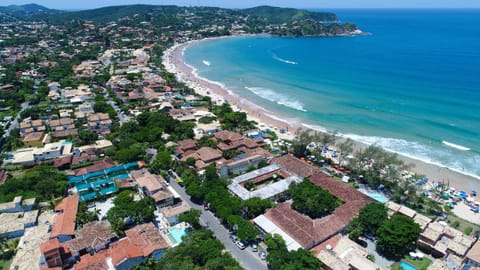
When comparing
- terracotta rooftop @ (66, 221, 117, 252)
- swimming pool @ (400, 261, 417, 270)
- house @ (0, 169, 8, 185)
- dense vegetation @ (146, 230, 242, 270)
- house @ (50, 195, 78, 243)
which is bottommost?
house @ (0, 169, 8, 185)

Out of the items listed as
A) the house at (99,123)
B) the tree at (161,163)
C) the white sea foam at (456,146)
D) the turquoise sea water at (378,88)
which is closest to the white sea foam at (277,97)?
the turquoise sea water at (378,88)

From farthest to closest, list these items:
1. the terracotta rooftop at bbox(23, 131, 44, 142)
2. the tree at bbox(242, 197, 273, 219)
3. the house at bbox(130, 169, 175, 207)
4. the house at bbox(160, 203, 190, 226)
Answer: the terracotta rooftop at bbox(23, 131, 44, 142) → the house at bbox(130, 169, 175, 207) → the tree at bbox(242, 197, 273, 219) → the house at bbox(160, 203, 190, 226)

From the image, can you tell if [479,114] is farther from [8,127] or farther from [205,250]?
[8,127]

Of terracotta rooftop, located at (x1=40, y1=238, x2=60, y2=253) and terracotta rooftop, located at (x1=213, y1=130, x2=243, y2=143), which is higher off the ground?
terracotta rooftop, located at (x1=40, y1=238, x2=60, y2=253)

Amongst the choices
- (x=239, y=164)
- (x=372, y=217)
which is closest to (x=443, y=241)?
(x=372, y=217)

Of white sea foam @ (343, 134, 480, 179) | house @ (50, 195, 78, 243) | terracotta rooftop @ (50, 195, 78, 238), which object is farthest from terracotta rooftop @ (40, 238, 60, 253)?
white sea foam @ (343, 134, 480, 179)

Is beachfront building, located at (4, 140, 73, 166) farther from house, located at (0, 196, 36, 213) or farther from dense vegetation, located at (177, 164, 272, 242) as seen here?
dense vegetation, located at (177, 164, 272, 242)

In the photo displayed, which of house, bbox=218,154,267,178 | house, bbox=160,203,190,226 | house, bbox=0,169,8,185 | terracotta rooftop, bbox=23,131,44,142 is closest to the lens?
house, bbox=160,203,190,226
